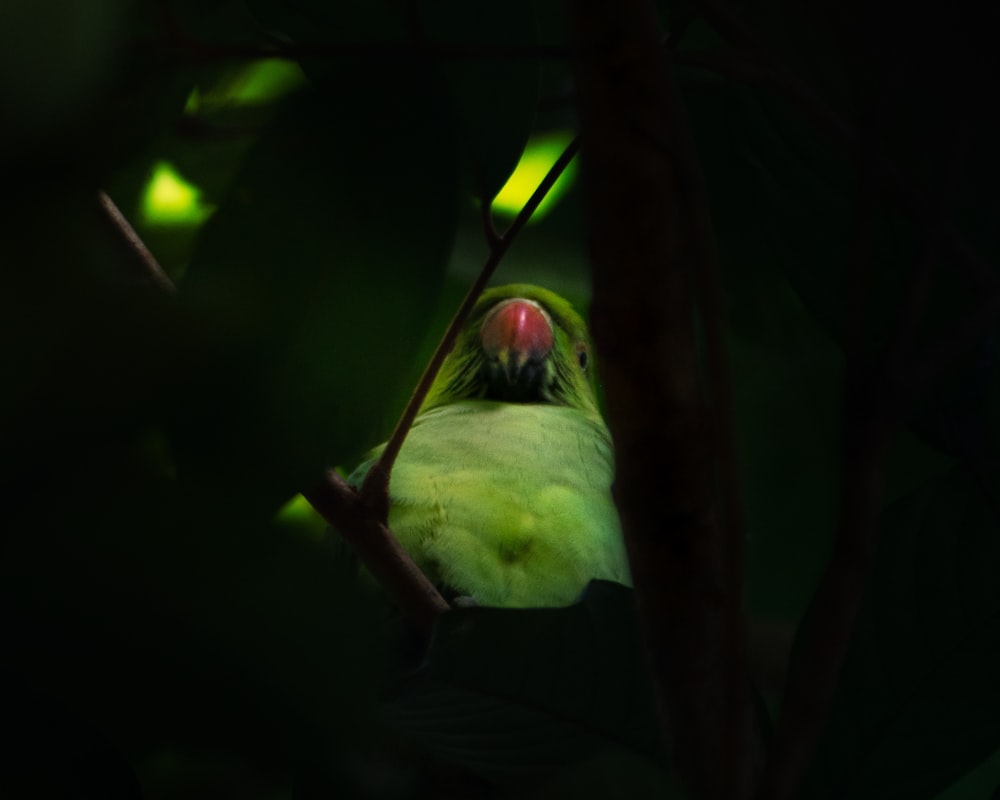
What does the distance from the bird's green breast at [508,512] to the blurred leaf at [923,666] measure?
63cm

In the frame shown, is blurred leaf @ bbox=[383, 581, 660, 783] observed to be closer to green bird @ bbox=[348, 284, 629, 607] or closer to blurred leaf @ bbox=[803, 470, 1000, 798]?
blurred leaf @ bbox=[803, 470, 1000, 798]

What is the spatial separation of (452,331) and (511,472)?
73cm

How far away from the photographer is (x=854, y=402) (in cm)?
50

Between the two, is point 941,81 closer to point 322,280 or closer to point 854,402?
point 854,402

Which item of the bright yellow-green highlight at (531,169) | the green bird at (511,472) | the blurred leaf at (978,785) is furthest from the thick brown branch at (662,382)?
the bright yellow-green highlight at (531,169)

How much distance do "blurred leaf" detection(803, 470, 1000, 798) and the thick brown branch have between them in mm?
155

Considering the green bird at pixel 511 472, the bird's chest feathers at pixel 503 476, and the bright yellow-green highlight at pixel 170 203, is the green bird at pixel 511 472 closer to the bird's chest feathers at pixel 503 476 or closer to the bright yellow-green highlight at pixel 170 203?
the bird's chest feathers at pixel 503 476

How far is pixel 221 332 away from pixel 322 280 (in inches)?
4.2

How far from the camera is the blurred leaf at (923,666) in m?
0.66

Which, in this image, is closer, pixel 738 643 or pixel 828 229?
pixel 738 643

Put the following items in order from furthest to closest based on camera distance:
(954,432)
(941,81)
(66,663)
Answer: (954,432) → (941,81) → (66,663)

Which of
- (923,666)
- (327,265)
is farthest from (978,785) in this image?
(327,265)

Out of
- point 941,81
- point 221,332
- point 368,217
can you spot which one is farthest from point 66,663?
point 941,81

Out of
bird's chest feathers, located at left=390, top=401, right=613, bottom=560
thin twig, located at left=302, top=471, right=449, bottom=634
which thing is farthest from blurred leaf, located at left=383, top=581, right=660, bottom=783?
bird's chest feathers, located at left=390, top=401, right=613, bottom=560
